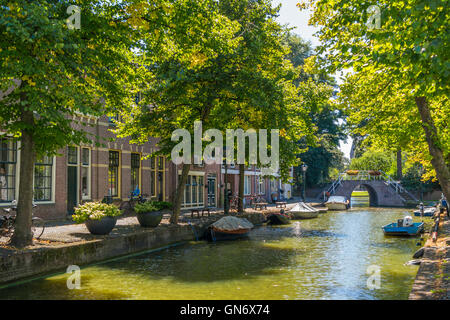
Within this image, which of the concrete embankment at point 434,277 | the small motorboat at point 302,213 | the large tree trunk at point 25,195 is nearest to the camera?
the concrete embankment at point 434,277

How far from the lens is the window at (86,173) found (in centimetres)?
2050

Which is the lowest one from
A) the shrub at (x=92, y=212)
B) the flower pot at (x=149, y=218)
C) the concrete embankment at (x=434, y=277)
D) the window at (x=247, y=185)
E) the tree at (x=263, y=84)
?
the concrete embankment at (x=434, y=277)

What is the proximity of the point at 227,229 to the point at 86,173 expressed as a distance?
7764 millimetres

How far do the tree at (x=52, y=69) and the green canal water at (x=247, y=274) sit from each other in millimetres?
2600

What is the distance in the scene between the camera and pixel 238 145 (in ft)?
77.3

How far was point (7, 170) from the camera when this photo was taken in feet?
53.2

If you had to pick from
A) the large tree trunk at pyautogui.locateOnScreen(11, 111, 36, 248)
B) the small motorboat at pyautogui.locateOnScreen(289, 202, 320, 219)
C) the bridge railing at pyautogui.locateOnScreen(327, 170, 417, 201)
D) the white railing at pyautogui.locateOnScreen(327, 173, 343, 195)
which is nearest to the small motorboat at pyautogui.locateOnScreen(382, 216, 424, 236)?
the small motorboat at pyautogui.locateOnScreen(289, 202, 320, 219)

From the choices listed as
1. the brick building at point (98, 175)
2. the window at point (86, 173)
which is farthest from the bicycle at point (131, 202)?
the window at point (86, 173)

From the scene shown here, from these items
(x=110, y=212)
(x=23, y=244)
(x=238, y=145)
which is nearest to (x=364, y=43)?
(x=110, y=212)

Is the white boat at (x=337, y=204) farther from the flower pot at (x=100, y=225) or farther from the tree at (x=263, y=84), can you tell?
the flower pot at (x=100, y=225)

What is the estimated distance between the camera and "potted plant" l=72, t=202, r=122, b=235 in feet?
45.1

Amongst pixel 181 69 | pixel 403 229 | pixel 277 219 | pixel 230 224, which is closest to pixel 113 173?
pixel 230 224
